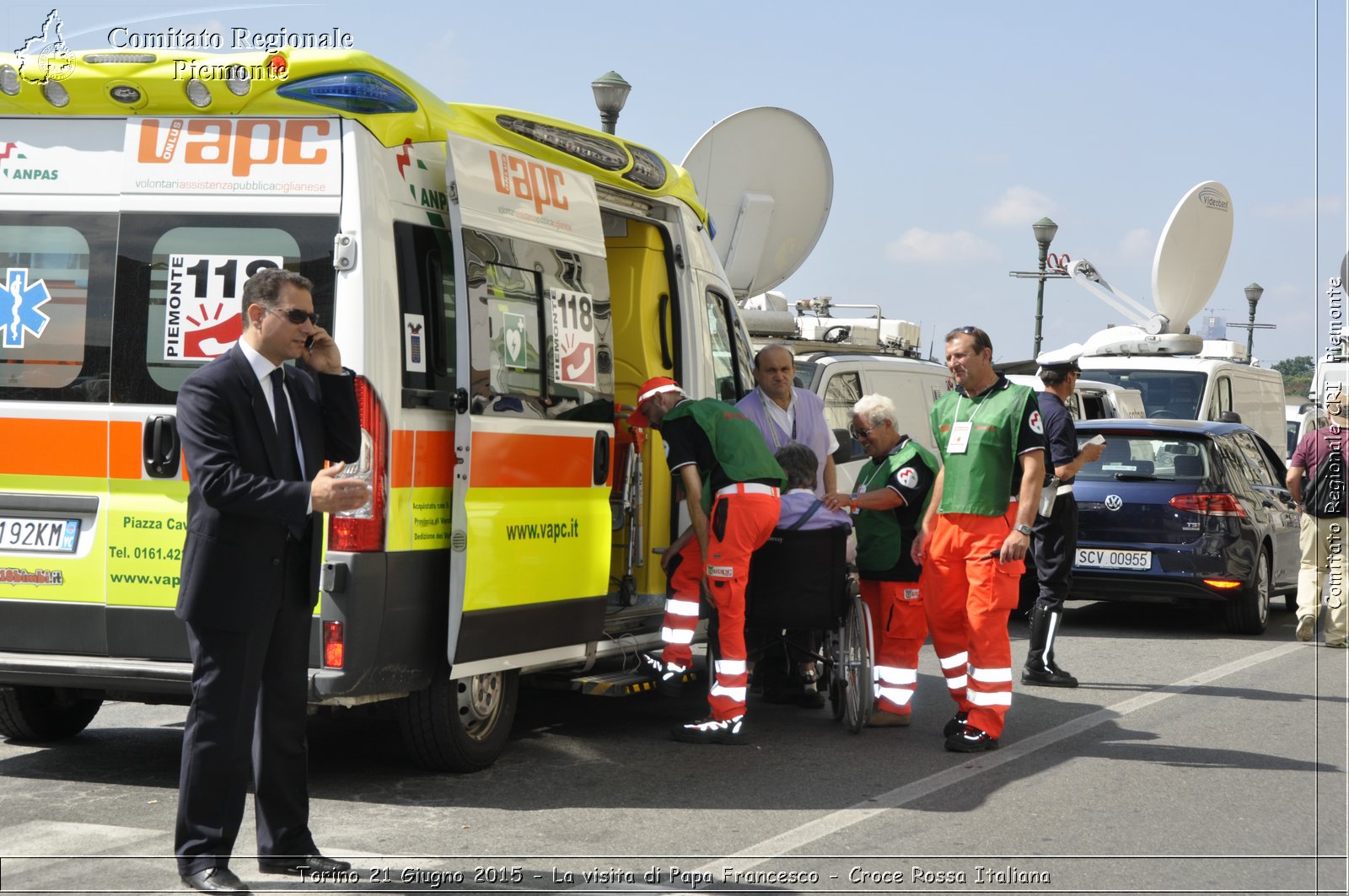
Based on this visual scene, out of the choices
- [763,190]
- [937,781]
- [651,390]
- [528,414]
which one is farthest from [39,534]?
[763,190]

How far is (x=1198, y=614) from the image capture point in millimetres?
14586

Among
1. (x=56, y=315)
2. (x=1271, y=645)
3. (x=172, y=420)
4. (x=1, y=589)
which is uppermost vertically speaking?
(x=56, y=315)

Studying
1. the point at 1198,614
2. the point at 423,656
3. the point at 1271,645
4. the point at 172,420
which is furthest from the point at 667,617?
the point at 1198,614

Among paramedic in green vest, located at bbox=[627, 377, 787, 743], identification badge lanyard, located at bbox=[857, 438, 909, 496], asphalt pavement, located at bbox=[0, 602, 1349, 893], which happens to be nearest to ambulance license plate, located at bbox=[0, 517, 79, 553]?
asphalt pavement, located at bbox=[0, 602, 1349, 893]

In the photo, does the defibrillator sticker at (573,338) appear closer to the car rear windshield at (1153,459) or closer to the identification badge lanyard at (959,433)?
the identification badge lanyard at (959,433)

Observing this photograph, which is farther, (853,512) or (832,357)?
(832,357)

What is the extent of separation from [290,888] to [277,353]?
167 centimetres

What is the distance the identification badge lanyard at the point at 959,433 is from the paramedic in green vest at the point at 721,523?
2.79ft

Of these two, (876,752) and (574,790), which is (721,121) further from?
(574,790)

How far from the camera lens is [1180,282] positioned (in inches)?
895

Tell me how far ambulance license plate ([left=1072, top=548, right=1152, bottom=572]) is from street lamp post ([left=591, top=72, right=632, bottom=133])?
5.30 metres

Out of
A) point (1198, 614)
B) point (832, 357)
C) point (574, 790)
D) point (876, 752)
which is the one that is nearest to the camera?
point (574, 790)

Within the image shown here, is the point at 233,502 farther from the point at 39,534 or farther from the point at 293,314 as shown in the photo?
the point at 39,534

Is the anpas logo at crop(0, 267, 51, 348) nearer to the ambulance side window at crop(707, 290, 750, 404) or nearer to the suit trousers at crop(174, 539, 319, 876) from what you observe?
the suit trousers at crop(174, 539, 319, 876)
